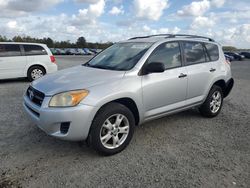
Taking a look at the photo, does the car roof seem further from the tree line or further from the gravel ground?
the tree line

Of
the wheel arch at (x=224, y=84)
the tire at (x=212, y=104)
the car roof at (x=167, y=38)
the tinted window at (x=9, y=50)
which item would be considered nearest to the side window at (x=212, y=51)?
the car roof at (x=167, y=38)

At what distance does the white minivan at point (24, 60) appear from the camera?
30.7 ft

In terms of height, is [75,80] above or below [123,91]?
above

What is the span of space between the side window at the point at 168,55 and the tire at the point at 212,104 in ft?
3.97

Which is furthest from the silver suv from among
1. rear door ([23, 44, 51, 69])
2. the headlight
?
rear door ([23, 44, 51, 69])

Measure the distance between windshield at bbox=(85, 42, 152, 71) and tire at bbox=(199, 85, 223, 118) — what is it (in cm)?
188

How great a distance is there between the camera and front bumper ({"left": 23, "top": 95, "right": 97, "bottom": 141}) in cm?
315

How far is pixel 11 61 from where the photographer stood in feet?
30.9

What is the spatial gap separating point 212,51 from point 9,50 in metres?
7.69

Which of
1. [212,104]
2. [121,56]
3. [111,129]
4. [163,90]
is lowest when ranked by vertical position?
[212,104]

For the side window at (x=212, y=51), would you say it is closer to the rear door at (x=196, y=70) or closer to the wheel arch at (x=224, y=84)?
the rear door at (x=196, y=70)

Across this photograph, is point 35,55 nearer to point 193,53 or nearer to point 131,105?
point 193,53

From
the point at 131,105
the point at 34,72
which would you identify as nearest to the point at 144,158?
the point at 131,105

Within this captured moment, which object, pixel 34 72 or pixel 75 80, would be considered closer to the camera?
pixel 75 80
